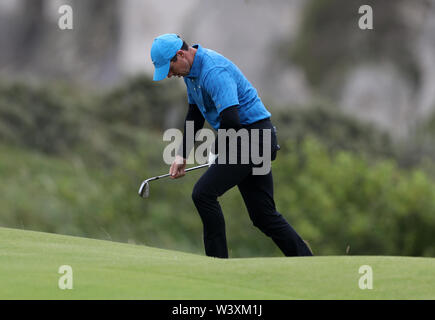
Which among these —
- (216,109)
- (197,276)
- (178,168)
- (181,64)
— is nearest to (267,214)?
(178,168)

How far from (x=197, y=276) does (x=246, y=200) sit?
1.88 metres

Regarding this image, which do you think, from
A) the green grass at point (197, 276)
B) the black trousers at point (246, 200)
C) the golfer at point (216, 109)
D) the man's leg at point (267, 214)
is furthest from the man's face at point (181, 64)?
the green grass at point (197, 276)

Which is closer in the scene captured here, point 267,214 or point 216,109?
point 216,109

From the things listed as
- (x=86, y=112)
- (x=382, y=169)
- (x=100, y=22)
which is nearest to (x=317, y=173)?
(x=382, y=169)

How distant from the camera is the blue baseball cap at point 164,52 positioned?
5.87 m

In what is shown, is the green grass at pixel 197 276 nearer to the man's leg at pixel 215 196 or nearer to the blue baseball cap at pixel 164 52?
the man's leg at pixel 215 196

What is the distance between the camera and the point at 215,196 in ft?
19.6

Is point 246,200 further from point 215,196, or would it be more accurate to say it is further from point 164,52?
point 164,52

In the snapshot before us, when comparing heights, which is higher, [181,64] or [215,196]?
[181,64]

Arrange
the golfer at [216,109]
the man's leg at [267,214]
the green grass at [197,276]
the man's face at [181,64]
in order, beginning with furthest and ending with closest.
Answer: the man's leg at [267,214], the man's face at [181,64], the golfer at [216,109], the green grass at [197,276]

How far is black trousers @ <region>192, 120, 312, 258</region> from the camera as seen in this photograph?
19.5 feet

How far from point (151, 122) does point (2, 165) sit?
6.74m

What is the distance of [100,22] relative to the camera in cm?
3147

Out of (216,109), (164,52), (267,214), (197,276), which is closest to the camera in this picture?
(197,276)
